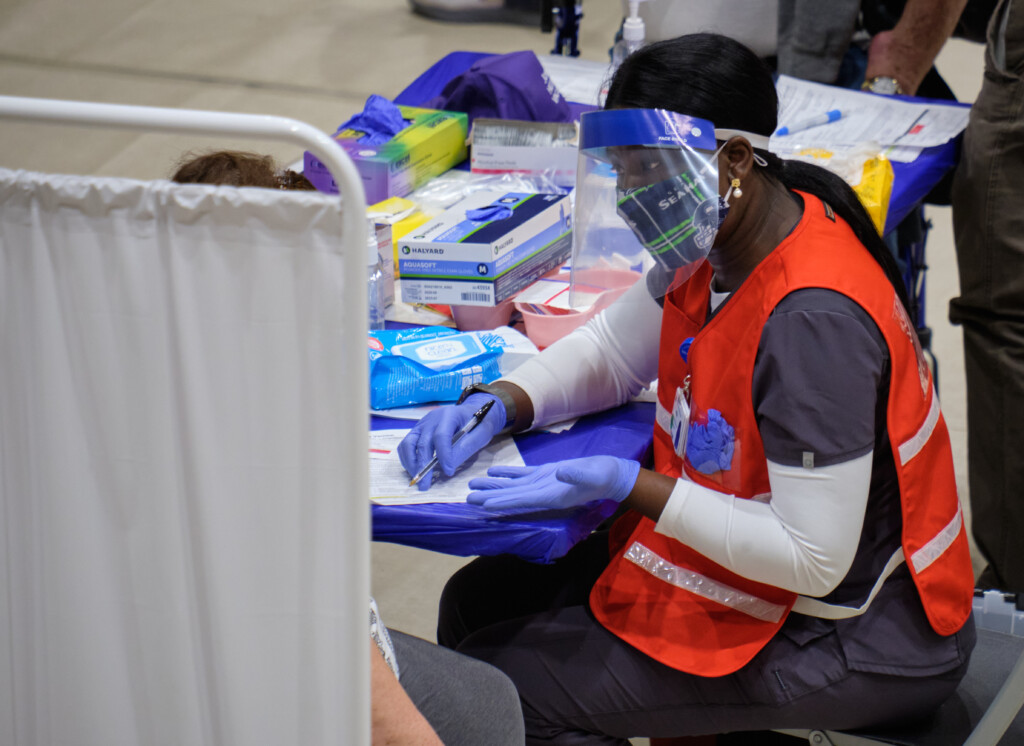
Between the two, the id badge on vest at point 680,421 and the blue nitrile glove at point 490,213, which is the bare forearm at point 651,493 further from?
the blue nitrile glove at point 490,213

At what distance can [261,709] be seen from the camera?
3.16ft

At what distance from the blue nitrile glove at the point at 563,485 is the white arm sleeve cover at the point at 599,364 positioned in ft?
0.79

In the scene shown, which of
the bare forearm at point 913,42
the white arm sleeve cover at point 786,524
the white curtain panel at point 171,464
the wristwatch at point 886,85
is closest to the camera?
the white curtain panel at point 171,464

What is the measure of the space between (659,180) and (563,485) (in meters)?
0.43

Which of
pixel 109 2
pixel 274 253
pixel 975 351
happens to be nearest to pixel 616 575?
pixel 274 253

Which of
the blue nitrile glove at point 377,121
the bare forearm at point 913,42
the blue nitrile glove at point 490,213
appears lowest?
the blue nitrile glove at point 490,213

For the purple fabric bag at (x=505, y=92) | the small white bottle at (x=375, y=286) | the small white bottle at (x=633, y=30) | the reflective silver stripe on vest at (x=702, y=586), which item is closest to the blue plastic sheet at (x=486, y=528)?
the reflective silver stripe on vest at (x=702, y=586)

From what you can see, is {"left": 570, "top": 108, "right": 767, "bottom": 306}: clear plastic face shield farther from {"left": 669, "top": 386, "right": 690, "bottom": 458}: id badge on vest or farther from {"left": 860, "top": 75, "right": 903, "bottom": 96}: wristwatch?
{"left": 860, "top": 75, "right": 903, "bottom": 96}: wristwatch

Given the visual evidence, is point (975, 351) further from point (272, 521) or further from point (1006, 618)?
point (272, 521)

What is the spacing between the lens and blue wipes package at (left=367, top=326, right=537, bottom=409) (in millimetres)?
1646

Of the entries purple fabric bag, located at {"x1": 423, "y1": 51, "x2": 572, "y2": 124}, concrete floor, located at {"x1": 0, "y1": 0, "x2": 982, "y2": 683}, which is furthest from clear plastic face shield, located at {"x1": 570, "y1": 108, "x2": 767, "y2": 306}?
concrete floor, located at {"x1": 0, "y1": 0, "x2": 982, "y2": 683}

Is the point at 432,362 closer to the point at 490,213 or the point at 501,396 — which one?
the point at 501,396

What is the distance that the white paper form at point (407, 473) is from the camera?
142 cm

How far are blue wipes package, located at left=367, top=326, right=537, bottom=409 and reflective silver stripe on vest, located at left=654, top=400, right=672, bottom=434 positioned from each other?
11.1 inches
